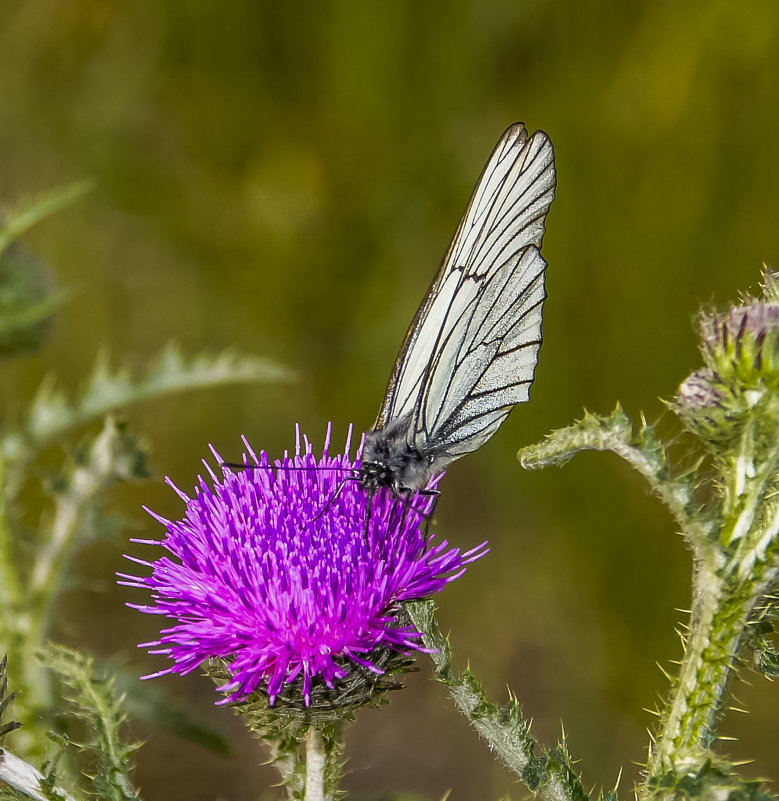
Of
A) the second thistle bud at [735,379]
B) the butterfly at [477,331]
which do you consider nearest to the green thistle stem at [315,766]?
the butterfly at [477,331]

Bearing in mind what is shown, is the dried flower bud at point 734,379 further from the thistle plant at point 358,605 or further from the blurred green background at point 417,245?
the blurred green background at point 417,245

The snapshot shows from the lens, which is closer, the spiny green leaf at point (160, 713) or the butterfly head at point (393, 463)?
the butterfly head at point (393, 463)

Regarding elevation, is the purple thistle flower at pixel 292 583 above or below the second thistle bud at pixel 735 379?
below

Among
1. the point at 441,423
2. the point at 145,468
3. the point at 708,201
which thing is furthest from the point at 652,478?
the point at 708,201

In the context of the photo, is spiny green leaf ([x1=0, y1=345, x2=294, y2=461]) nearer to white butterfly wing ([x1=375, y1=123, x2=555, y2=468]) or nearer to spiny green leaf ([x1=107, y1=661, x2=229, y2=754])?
white butterfly wing ([x1=375, y1=123, x2=555, y2=468])

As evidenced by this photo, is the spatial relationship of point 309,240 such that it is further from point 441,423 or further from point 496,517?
point 441,423

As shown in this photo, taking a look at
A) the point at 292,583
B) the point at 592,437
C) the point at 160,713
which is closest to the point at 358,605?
the point at 292,583

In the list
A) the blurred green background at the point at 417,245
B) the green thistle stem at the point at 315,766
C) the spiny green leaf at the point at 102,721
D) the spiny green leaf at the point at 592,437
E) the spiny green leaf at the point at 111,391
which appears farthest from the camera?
the blurred green background at the point at 417,245

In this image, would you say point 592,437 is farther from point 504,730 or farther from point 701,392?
point 504,730
